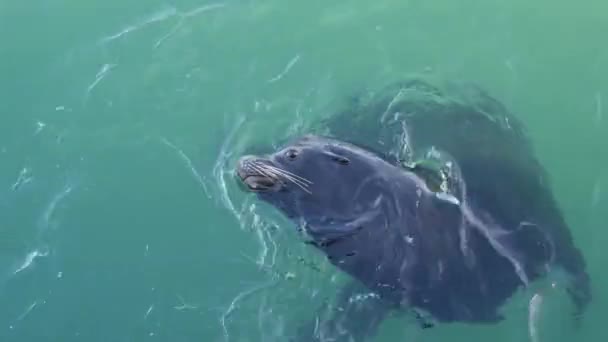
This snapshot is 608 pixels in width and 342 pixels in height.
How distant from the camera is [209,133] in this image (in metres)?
11.7

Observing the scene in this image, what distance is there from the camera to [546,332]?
33.9 ft

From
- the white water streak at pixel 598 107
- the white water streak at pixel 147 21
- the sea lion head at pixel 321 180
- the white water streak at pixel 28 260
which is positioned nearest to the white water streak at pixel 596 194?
the white water streak at pixel 598 107

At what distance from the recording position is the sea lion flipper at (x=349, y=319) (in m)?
10.2

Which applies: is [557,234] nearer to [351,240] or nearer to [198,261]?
[351,240]

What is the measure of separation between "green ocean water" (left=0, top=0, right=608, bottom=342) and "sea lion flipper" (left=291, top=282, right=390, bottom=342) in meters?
0.18

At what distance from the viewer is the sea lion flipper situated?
1019 centimetres

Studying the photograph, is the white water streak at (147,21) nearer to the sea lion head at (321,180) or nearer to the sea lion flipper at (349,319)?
the sea lion head at (321,180)

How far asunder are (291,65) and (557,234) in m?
4.27

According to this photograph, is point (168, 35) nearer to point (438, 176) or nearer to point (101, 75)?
point (101, 75)

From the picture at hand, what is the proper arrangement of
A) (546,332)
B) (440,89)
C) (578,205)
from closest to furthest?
(546,332), (578,205), (440,89)

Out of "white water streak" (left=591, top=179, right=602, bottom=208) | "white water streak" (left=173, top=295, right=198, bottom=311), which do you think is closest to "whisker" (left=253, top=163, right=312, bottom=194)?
"white water streak" (left=173, top=295, right=198, bottom=311)

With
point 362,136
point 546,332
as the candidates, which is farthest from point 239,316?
point 546,332

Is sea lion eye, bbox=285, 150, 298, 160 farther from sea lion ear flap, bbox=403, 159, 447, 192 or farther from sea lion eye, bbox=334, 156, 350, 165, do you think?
sea lion ear flap, bbox=403, 159, 447, 192

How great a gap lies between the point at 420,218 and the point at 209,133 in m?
3.44
